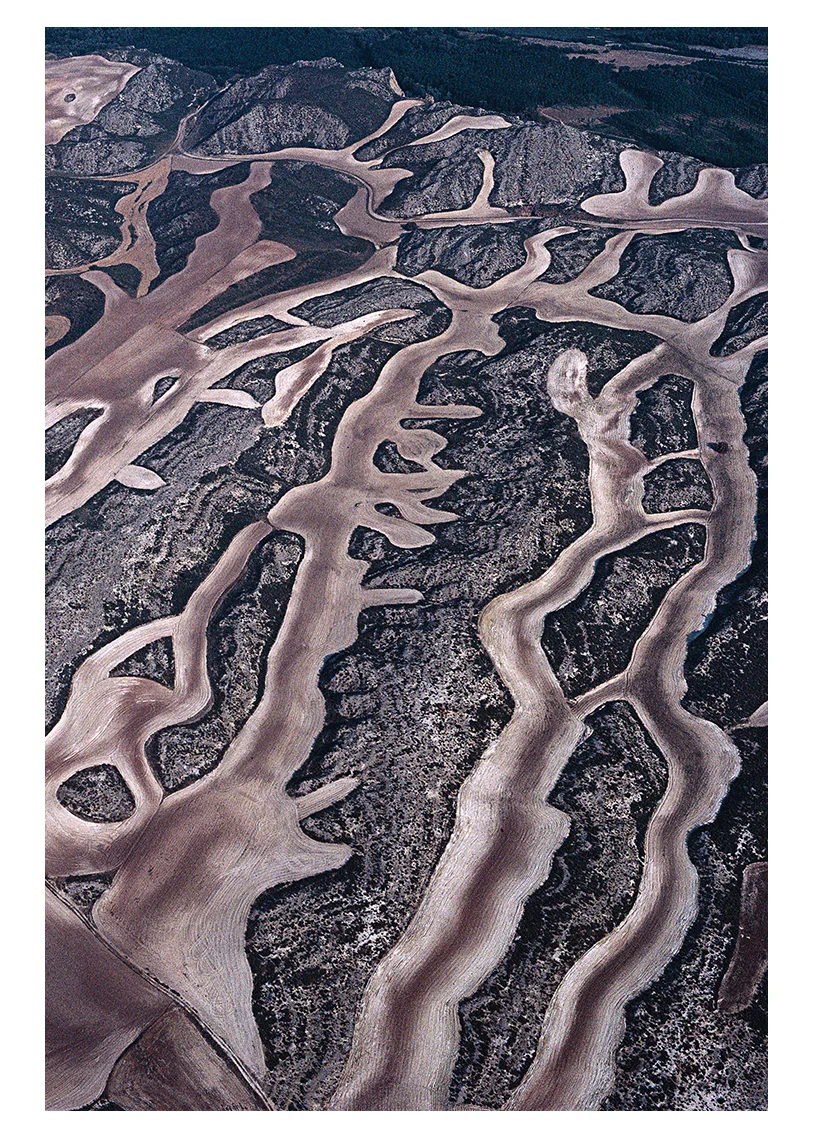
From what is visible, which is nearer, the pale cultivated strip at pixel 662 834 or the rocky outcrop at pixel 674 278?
the pale cultivated strip at pixel 662 834

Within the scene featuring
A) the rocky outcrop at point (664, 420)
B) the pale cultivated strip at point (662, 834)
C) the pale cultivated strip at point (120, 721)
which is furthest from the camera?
the rocky outcrop at point (664, 420)

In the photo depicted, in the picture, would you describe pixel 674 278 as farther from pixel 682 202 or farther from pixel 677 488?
pixel 677 488

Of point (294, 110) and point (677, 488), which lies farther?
point (294, 110)

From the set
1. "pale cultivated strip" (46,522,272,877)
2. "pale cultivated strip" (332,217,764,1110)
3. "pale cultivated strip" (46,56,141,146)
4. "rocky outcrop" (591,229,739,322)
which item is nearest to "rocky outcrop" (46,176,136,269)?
"pale cultivated strip" (46,56,141,146)

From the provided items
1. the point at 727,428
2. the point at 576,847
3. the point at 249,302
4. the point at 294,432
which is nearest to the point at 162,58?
the point at 249,302

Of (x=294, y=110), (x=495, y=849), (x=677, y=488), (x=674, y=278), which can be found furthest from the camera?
(x=294, y=110)

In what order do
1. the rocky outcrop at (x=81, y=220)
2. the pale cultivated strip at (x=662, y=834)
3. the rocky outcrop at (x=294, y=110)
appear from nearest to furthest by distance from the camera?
1. the pale cultivated strip at (x=662, y=834)
2. the rocky outcrop at (x=81, y=220)
3. the rocky outcrop at (x=294, y=110)

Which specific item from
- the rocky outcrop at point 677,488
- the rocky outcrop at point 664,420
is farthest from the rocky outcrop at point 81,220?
the rocky outcrop at point 677,488

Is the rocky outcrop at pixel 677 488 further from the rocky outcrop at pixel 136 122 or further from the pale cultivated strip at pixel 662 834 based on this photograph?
the rocky outcrop at pixel 136 122

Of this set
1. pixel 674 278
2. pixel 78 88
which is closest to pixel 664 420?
pixel 674 278

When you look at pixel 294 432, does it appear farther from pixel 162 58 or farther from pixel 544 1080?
Result: pixel 162 58

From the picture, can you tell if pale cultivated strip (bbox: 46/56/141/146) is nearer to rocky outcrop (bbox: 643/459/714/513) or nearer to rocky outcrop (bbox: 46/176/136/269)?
rocky outcrop (bbox: 46/176/136/269)
